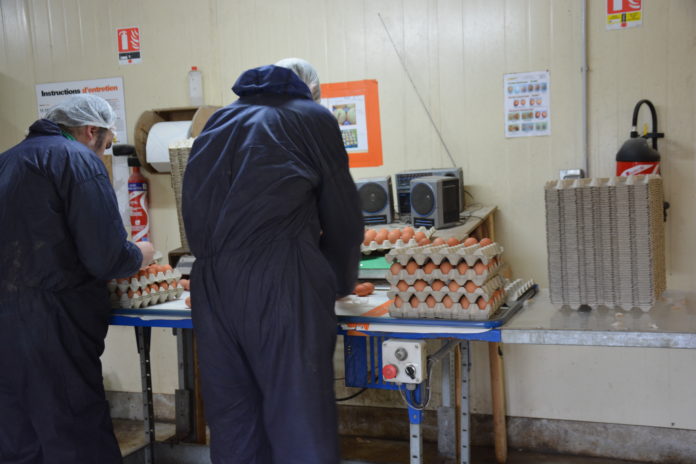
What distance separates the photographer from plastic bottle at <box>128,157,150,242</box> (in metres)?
4.23

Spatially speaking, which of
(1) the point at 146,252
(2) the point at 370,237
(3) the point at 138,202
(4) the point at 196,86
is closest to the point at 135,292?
(1) the point at 146,252

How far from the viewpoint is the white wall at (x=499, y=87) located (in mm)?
3352

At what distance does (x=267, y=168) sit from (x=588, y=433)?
257 centimetres

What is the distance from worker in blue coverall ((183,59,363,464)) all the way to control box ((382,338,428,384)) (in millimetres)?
209

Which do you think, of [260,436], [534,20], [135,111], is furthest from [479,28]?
[260,436]

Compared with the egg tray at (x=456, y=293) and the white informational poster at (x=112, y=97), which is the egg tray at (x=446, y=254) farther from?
the white informational poster at (x=112, y=97)

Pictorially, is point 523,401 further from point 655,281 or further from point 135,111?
point 135,111

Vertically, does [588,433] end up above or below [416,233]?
below

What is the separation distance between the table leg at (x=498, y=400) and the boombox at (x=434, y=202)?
81cm

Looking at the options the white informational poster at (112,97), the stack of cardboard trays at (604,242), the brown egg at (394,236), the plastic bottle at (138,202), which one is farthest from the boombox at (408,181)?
the white informational poster at (112,97)

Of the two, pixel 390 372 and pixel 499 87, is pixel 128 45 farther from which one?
pixel 390 372

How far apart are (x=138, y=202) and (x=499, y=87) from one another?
2.35m

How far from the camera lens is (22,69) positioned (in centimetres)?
448

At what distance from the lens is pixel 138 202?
14.0 feet
